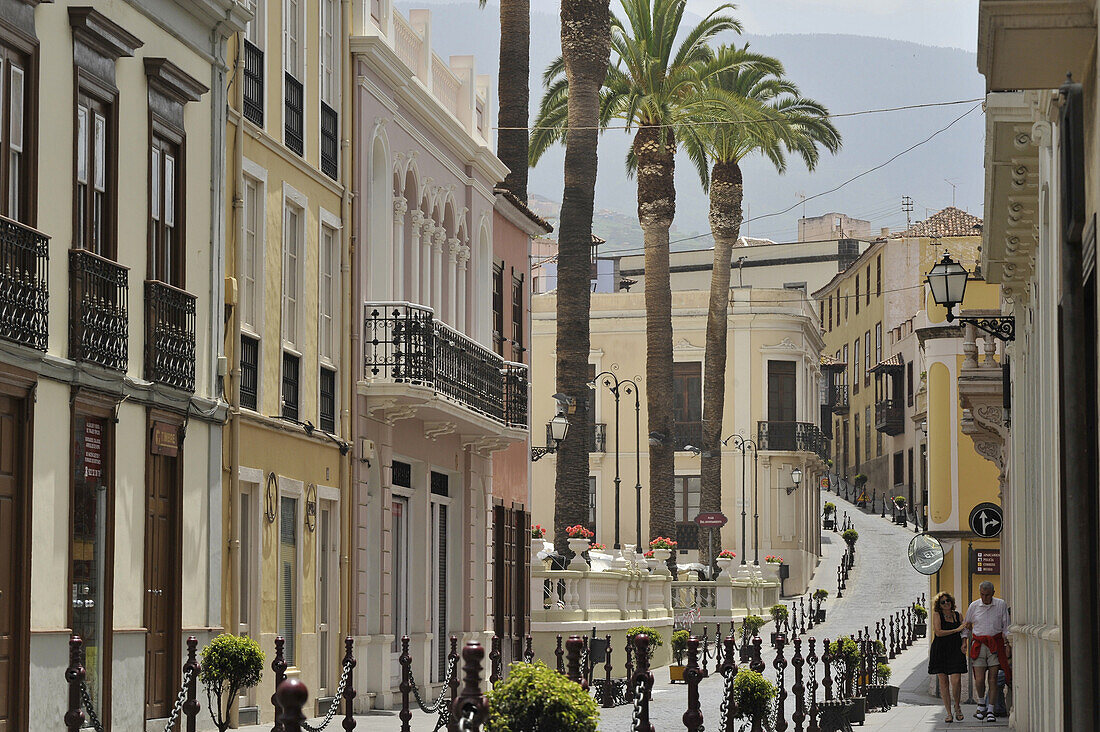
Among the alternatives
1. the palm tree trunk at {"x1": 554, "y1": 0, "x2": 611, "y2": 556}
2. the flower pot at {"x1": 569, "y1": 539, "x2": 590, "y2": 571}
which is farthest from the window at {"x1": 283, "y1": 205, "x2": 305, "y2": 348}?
the flower pot at {"x1": 569, "y1": 539, "x2": 590, "y2": 571}

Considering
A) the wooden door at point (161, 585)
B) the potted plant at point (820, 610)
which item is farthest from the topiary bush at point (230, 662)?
the potted plant at point (820, 610)

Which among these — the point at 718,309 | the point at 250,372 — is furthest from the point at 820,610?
the point at 250,372

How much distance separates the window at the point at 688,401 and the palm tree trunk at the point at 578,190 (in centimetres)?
3429

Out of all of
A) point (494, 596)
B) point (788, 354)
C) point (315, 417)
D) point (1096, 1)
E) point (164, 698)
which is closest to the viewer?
point (1096, 1)

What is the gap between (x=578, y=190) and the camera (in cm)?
3728

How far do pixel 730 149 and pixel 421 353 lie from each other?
3044 cm

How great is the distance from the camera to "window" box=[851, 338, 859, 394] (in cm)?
10904

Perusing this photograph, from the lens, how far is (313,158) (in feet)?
78.5

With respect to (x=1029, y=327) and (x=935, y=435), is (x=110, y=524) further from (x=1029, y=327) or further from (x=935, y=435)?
(x=935, y=435)

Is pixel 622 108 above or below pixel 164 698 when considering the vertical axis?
above

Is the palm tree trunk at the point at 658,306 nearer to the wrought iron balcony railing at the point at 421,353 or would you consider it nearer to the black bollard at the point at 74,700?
the wrought iron balcony railing at the point at 421,353

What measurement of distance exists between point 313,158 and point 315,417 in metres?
3.38

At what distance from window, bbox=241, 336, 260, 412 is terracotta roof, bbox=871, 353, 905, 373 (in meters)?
76.1

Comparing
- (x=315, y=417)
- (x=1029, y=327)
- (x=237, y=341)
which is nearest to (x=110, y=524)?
(x=237, y=341)
